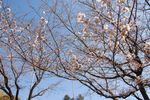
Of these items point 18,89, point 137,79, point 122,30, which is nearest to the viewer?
point 122,30

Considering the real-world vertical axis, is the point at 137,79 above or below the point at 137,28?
below

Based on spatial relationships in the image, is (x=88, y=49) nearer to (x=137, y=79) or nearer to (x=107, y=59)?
(x=107, y=59)

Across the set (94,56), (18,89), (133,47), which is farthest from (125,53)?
(18,89)

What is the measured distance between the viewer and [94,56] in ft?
23.8

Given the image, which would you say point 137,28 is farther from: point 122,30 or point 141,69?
point 122,30

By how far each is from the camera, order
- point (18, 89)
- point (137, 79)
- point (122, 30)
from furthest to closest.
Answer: point (18, 89) → point (137, 79) → point (122, 30)

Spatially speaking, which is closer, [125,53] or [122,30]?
[122,30]

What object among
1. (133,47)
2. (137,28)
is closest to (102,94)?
(133,47)

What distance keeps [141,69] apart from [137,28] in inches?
39.4

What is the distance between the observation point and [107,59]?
7230 mm

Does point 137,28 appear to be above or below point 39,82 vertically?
below

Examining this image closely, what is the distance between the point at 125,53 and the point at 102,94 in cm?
110

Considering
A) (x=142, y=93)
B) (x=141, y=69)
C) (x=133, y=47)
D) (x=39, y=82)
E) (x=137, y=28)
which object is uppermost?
(x=39, y=82)

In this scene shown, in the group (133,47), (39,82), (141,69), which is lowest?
(141,69)
